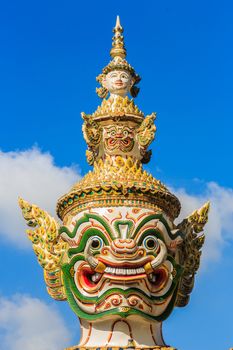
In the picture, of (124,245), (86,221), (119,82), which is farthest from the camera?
(119,82)

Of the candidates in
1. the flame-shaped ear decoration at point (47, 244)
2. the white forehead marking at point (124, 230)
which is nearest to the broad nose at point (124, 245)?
the white forehead marking at point (124, 230)

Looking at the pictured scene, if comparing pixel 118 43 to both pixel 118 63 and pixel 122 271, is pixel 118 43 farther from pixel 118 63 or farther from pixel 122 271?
pixel 122 271

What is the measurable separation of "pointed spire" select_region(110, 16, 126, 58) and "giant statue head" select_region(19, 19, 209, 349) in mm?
1455

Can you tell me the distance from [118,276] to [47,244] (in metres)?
2.26

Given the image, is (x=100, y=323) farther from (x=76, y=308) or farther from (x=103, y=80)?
(x=103, y=80)

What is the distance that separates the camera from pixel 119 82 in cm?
1948

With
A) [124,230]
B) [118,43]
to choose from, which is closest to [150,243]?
[124,230]

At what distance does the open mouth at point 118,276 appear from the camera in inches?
674

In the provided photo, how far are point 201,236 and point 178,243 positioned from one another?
113cm

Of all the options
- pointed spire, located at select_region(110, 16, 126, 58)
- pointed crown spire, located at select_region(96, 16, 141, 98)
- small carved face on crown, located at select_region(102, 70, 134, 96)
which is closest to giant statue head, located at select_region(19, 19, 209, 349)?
small carved face on crown, located at select_region(102, 70, 134, 96)

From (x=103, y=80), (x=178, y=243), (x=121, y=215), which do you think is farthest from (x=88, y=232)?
(x=103, y=80)

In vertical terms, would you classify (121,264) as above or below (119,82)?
below

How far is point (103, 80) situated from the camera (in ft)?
65.6

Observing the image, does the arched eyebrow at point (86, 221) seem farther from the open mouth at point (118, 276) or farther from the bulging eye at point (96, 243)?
the open mouth at point (118, 276)
